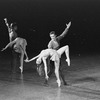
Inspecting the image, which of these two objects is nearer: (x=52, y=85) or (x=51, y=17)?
(x=52, y=85)

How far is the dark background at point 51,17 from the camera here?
93.7 feet

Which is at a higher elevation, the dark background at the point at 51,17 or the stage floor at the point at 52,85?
the dark background at the point at 51,17

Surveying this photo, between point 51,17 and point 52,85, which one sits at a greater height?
point 51,17

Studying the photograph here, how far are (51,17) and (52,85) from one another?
61.6ft

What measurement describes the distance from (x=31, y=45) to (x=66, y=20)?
A: 6.78 meters

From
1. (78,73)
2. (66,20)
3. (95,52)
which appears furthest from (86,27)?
(78,73)

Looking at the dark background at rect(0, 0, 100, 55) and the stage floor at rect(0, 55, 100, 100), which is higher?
the dark background at rect(0, 0, 100, 55)

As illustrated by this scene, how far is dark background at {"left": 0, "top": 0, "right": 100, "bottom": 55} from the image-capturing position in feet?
93.7

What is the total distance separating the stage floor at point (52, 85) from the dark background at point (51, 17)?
11369 mm

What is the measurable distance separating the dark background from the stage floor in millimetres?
11369

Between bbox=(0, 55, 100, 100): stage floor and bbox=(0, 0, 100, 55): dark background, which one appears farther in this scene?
bbox=(0, 0, 100, 55): dark background

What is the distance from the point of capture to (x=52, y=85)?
1240 centimetres

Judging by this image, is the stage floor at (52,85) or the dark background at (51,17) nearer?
the stage floor at (52,85)

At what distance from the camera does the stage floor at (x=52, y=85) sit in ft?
35.6
